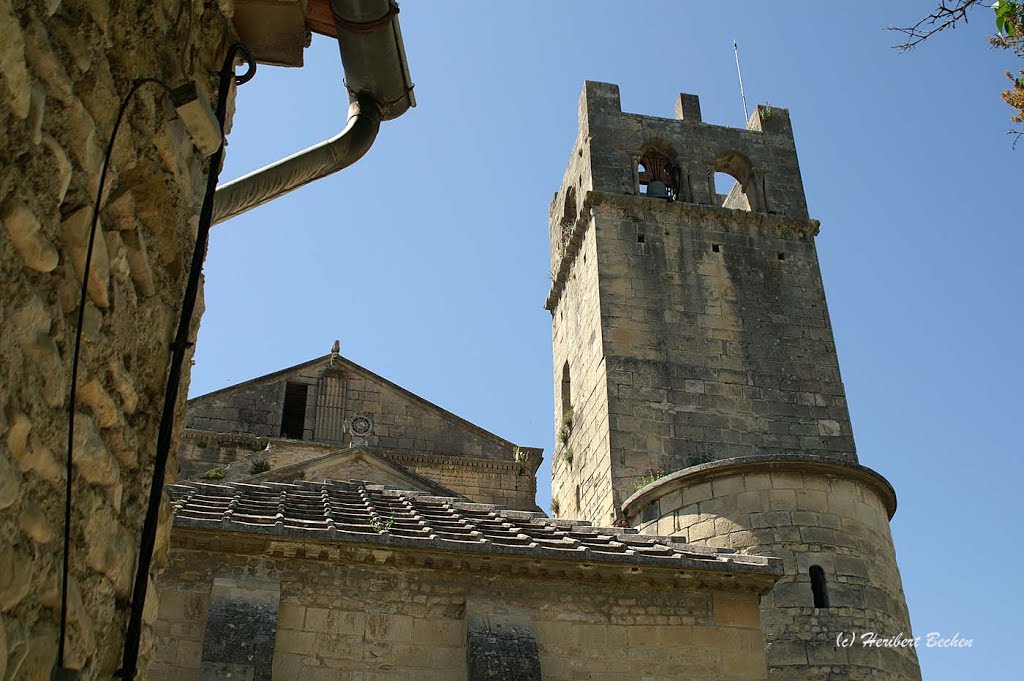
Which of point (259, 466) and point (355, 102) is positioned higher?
point (259, 466)

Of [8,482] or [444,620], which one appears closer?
[8,482]

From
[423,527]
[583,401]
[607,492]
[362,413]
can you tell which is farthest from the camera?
[362,413]

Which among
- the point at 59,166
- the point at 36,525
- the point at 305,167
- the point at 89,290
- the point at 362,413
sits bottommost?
the point at 36,525

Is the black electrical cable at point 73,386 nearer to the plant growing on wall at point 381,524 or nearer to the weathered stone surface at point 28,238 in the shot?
the weathered stone surface at point 28,238

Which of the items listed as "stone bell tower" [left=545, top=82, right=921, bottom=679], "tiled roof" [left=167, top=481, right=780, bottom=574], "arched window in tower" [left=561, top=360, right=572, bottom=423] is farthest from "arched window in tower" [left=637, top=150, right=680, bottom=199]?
"tiled roof" [left=167, top=481, right=780, bottom=574]

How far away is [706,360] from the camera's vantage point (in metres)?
16.3

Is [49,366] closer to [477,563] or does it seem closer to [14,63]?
[14,63]

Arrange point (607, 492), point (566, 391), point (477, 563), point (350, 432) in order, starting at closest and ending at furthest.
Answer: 1. point (477, 563)
2. point (607, 492)
3. point (350, 432)
4. point (566, 391)

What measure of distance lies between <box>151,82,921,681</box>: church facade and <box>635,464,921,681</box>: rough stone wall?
2cm

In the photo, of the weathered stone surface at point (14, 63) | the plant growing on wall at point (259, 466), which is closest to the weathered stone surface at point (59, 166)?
the weathered stone surface at point (14, 63)

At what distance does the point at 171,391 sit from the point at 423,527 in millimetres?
5403

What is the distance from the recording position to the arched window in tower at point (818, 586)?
33.8 ft

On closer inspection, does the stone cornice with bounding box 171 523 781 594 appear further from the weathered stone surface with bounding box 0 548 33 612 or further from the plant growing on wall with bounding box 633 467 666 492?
the plant growing on wall with bounding box 633 467 666 492

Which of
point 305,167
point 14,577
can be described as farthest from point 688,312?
point 14,577
